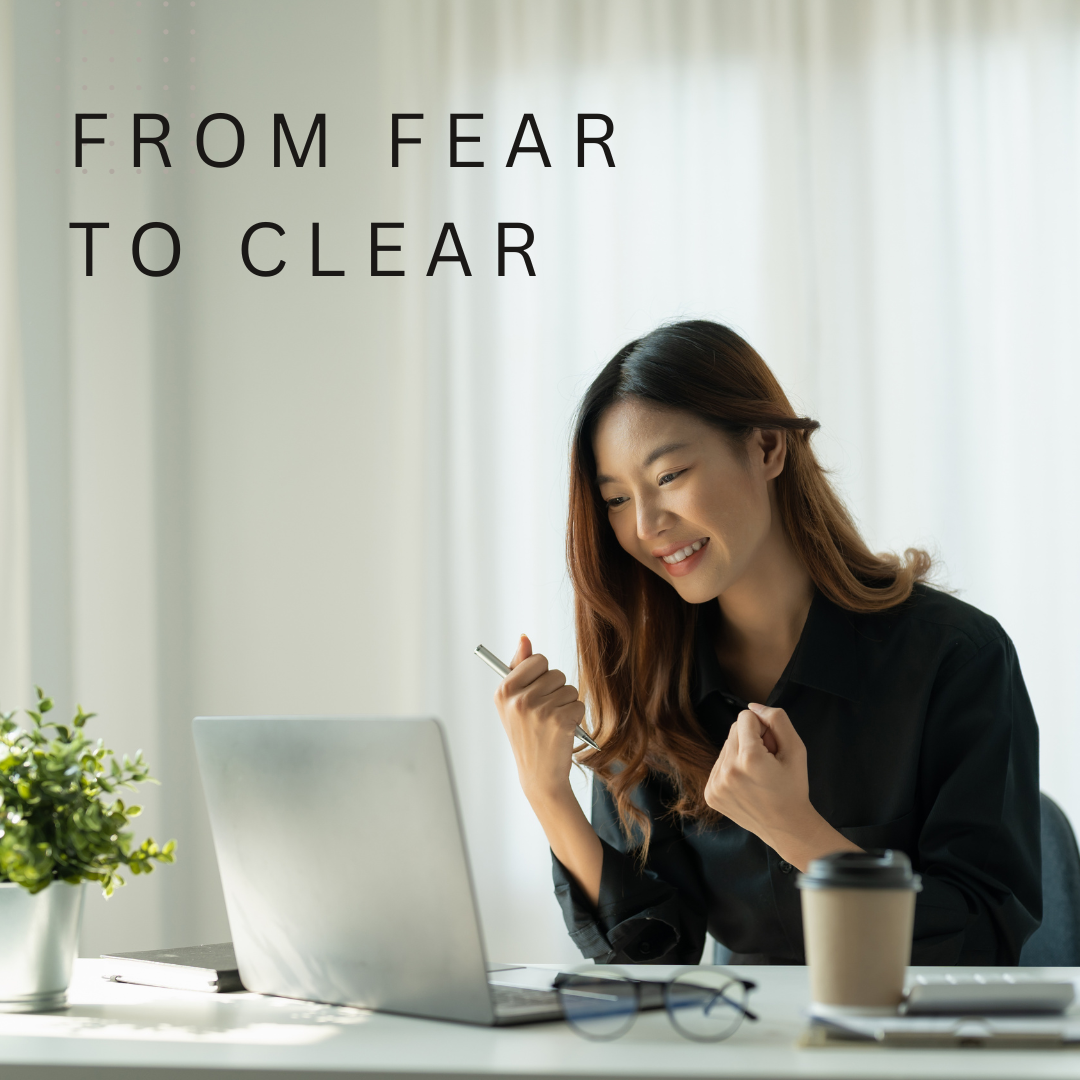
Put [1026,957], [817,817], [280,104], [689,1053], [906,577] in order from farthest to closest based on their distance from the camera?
[280,104] < [906,577] < [1026,957] < [817,817] < [689,1053]

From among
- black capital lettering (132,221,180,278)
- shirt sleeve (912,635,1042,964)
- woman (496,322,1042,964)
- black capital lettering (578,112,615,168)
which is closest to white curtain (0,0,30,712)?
black capital lettering (132,221,180,278)

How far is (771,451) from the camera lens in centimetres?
157

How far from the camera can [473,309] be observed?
2.66 m

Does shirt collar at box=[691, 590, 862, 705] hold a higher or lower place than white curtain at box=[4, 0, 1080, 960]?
lower

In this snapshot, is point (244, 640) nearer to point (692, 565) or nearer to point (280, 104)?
point (280, 104)

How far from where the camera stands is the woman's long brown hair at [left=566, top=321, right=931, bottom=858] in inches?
59.4

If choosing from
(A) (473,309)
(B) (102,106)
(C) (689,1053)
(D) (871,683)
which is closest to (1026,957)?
(D) (871,683)

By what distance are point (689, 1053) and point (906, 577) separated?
3.07ft

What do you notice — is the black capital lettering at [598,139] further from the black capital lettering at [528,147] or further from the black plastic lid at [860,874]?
the black plastic lid at [860,874]

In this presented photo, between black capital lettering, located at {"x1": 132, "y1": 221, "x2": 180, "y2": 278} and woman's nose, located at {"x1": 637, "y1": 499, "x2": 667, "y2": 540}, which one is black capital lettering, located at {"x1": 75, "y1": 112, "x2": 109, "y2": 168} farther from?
woman's nose, located at {"x1": 637, "y1": 499, "x2": 667, "y2": 540}

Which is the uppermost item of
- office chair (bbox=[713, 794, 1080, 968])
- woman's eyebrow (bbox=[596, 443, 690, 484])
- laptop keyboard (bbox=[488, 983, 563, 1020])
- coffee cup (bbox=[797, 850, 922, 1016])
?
woman's eyebrow (bbox=[596, 443, 690, 484])

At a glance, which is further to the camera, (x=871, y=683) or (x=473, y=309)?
(x=473, y=309)

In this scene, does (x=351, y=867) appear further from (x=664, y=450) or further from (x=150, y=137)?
(x=150, y=137)

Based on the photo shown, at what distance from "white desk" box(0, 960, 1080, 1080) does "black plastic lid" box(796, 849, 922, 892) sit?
0.10m
